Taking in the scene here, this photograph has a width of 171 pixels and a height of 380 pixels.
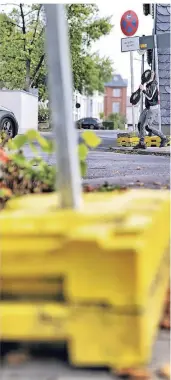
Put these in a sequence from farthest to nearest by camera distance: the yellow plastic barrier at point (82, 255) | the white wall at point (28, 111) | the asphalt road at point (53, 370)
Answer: the white wall at point (28, 111), the asphalt road at point (53, 370), the yellow plastic barrier at point (82, 255)

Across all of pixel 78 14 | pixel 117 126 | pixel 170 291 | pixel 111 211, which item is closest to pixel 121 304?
pixel 111 211

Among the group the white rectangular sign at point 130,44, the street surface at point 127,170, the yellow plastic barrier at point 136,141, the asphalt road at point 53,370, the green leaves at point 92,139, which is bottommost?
the asphalt road at point 53,370

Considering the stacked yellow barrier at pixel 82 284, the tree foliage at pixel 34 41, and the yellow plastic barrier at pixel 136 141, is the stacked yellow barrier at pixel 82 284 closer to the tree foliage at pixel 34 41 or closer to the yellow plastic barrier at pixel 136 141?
the yellow plastic barrier at pixel 136 141

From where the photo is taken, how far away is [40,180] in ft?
16.5

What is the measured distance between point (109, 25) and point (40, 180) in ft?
144

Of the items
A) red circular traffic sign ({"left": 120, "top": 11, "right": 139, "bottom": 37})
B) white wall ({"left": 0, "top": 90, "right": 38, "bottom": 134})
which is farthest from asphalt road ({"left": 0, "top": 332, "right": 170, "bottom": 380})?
white wall ({"left": 0, "top": 90, "right": 38, "bottom": 134})

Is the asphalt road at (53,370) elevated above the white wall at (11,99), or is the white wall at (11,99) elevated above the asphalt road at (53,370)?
the white wall at (11,99)

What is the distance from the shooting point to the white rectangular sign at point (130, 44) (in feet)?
65.1

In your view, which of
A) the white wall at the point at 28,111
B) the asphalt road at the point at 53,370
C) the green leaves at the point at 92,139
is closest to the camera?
the asphalt road at the point at 53,370

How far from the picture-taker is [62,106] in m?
2.96

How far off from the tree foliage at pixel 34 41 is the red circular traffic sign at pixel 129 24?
946 inches

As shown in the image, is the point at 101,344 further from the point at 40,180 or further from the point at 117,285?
the point at 40,180

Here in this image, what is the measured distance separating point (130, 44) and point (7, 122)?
6.48 m

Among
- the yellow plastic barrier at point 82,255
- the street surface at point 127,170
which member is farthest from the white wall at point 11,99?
the yellow plastic barrier at point 82,255
